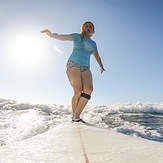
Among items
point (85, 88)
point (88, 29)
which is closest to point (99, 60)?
point (88, 29)

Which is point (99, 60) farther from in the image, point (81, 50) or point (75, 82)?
point (75, 82)

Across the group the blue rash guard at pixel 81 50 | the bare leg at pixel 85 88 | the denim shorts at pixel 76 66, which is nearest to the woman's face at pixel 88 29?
the blue rash guard at pixel 81 50

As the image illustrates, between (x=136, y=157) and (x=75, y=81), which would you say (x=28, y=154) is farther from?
(x=75, y=81)

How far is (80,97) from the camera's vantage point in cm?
495

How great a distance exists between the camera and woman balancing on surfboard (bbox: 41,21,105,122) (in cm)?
495

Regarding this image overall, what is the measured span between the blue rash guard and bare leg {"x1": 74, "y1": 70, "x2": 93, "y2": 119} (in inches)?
9.4

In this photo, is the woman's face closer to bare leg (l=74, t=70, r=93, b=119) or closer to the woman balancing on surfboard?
the woman balancing on surfboard

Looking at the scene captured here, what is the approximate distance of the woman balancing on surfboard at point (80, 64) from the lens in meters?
4.95

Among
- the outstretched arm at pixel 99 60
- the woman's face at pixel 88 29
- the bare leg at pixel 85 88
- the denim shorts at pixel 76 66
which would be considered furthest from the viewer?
the outstretched arm at pixel 99 60

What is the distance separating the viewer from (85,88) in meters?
5.00

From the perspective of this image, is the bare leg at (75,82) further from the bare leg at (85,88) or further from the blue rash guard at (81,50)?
the blue rash guard at (81,50)

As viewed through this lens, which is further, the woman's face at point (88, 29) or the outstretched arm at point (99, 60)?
the outstretched arm at point (99, 60)

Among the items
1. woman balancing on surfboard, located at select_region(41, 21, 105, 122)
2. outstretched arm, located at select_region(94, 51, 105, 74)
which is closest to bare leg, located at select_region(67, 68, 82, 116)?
woman balancing on surfboard, located at select_region(41, 21, 105, 122)

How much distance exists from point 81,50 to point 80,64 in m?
0.32
